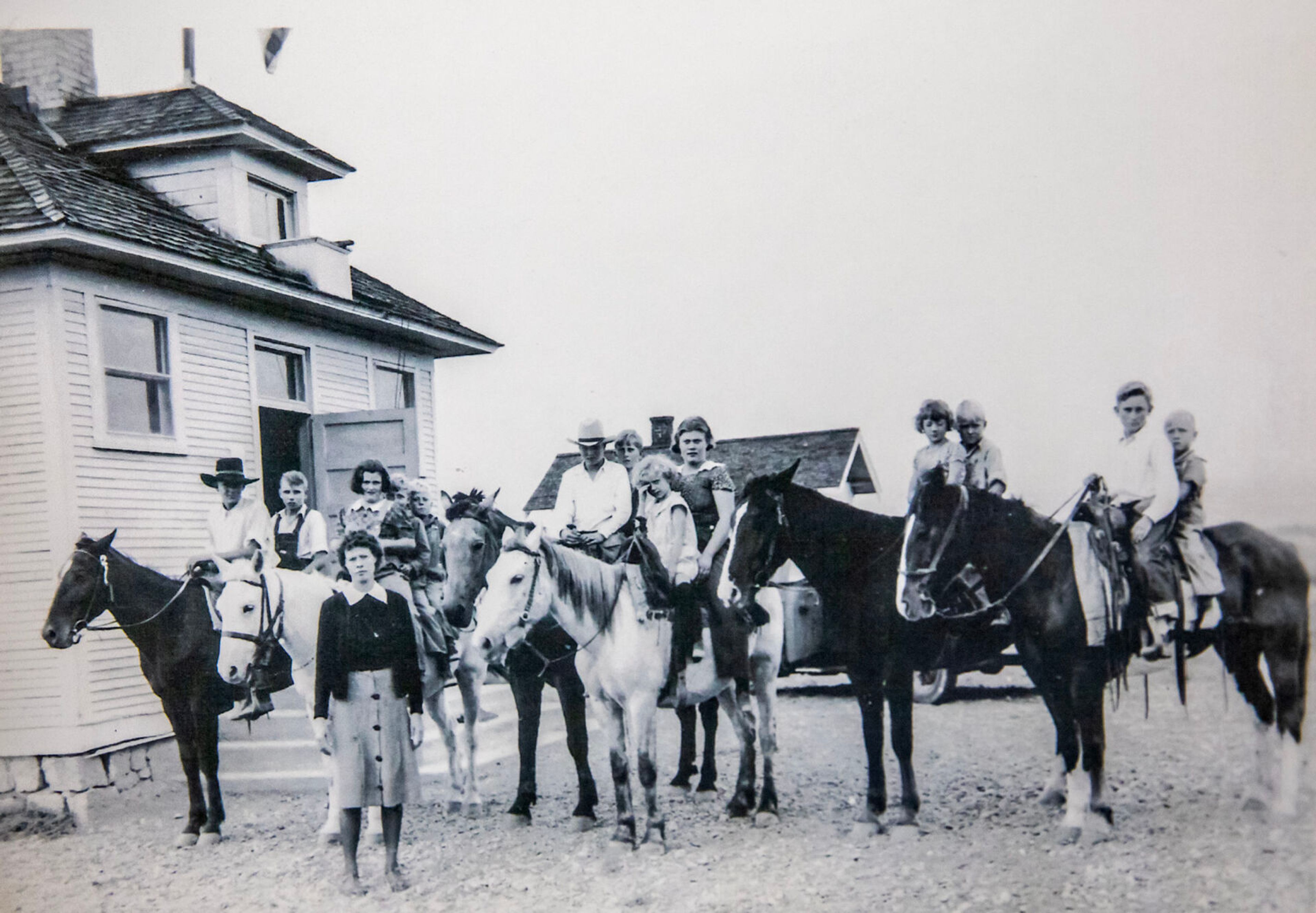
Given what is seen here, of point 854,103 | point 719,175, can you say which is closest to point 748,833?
point 719,175

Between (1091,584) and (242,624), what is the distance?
11.6 feet

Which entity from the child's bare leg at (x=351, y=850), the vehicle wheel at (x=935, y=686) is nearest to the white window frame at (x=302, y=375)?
the child's bare leg at (x=351, y=850)

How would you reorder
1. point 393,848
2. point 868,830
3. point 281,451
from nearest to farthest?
point 868,830, point 393,848, point 281,451

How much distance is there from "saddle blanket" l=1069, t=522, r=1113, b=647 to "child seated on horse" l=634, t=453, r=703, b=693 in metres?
1.54

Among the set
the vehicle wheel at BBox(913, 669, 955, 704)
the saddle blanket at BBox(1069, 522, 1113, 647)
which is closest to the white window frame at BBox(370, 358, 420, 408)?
the vehicle wheel at BBox(913, 669, 955, 704)

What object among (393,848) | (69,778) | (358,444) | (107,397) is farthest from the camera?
(358,444)

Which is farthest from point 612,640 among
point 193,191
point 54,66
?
point 54,66

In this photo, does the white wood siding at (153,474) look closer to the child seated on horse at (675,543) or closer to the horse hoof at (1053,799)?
the child seated on horse at (675,543)

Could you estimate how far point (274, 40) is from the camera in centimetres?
460

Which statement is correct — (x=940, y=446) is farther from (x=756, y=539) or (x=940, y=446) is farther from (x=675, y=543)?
(x=675, y=543)

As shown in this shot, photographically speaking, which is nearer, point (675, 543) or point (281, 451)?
point (675, 543)

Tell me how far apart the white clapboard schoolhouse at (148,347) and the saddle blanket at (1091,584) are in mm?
2792

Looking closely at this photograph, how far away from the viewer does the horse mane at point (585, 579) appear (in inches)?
153

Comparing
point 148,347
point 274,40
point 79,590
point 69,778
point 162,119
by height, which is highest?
point 274,40
